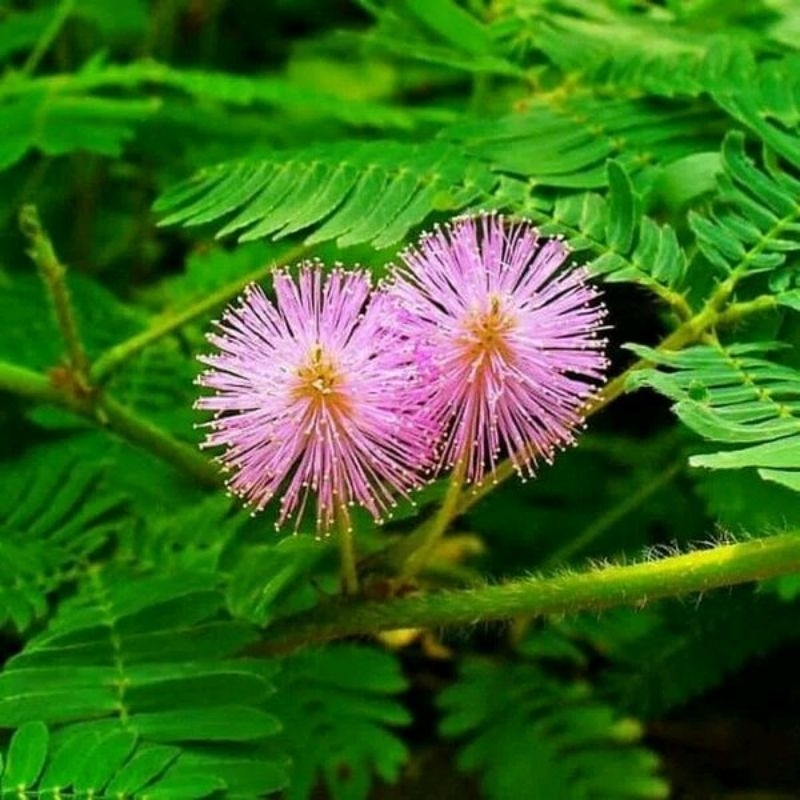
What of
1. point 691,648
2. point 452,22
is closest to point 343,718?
point 691,648

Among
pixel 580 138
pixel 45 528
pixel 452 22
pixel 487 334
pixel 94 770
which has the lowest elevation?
pixel 94 770

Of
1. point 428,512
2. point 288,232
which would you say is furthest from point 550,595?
point 288,232

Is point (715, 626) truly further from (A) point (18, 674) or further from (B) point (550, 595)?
(A) point (18, 674)

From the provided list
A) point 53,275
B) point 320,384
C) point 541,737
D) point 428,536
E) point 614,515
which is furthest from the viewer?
point 614,515

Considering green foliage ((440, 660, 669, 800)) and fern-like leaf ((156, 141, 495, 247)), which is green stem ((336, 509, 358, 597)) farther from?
green foliage ((440, 660, 669, 800))

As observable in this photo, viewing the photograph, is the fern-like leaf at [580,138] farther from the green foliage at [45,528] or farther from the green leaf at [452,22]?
the green foliage at [45,528]

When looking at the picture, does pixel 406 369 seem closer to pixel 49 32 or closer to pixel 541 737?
pixel 541 737

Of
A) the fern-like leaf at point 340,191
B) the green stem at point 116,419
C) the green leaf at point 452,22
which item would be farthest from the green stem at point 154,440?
the green leaf at point 452,22
